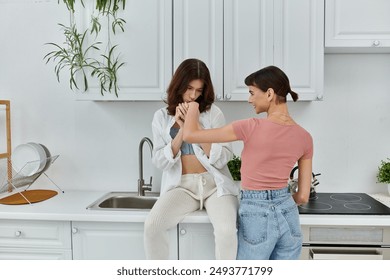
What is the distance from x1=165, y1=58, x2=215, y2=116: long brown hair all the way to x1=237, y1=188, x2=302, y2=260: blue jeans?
1.66 ft

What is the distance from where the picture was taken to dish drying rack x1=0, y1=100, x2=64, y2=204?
2022 millimetres

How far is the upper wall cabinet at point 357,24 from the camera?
1808 mm

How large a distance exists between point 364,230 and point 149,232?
870 mm

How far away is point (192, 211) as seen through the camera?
164cm

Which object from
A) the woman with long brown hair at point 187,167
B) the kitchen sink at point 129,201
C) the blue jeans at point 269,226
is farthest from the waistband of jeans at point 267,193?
the kitchen sink at point 129,201

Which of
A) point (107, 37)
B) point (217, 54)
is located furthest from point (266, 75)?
point (107, 37)

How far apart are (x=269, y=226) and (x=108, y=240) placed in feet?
2.29

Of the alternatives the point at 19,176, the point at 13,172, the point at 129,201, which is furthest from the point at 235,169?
the point at 13,172

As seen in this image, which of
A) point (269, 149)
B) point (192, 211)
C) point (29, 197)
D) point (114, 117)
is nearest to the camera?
point (269, 149)

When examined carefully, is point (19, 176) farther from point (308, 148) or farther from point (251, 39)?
point (308, 148)

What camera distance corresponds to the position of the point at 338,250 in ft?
5.41

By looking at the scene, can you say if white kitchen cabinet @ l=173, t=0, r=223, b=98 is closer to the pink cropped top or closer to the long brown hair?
the long brown hair

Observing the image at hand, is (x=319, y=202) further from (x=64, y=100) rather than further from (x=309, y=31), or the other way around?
(x=64, y=100)

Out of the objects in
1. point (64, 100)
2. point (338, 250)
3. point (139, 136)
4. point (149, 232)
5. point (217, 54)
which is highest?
point (217, 54)
